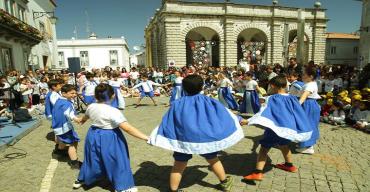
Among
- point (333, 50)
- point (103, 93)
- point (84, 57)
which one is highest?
point (333, 50)

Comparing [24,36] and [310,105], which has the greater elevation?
[24,36]

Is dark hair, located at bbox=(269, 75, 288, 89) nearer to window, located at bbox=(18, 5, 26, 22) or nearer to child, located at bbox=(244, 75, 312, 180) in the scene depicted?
child, located at bbox=(244, 75, 312, 180)

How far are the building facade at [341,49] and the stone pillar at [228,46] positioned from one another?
26.7 meters

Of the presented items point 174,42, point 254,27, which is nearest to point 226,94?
point 174,42

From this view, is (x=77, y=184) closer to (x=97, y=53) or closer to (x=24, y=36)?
(x=24, y=36)

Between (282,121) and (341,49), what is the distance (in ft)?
164

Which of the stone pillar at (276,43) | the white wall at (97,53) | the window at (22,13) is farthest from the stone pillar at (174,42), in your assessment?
the white wall at (97,53)

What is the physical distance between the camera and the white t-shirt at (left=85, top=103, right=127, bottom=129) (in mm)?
3750

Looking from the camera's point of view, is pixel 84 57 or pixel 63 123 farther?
pixel 84 57

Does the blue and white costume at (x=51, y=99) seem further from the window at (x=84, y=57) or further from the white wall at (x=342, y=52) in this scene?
the white wall at (x=342, y=52)

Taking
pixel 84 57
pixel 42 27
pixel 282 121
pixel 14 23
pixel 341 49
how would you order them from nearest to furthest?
pixel 282 121 → pixel 14 23 → pixel 42 27 → pixel 84 57 → pixel 341 49

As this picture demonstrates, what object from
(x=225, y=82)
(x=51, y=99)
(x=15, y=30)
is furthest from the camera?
(x=15, y=30)

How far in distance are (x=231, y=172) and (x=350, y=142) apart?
3.44 metres

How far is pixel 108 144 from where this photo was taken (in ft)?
12.4
